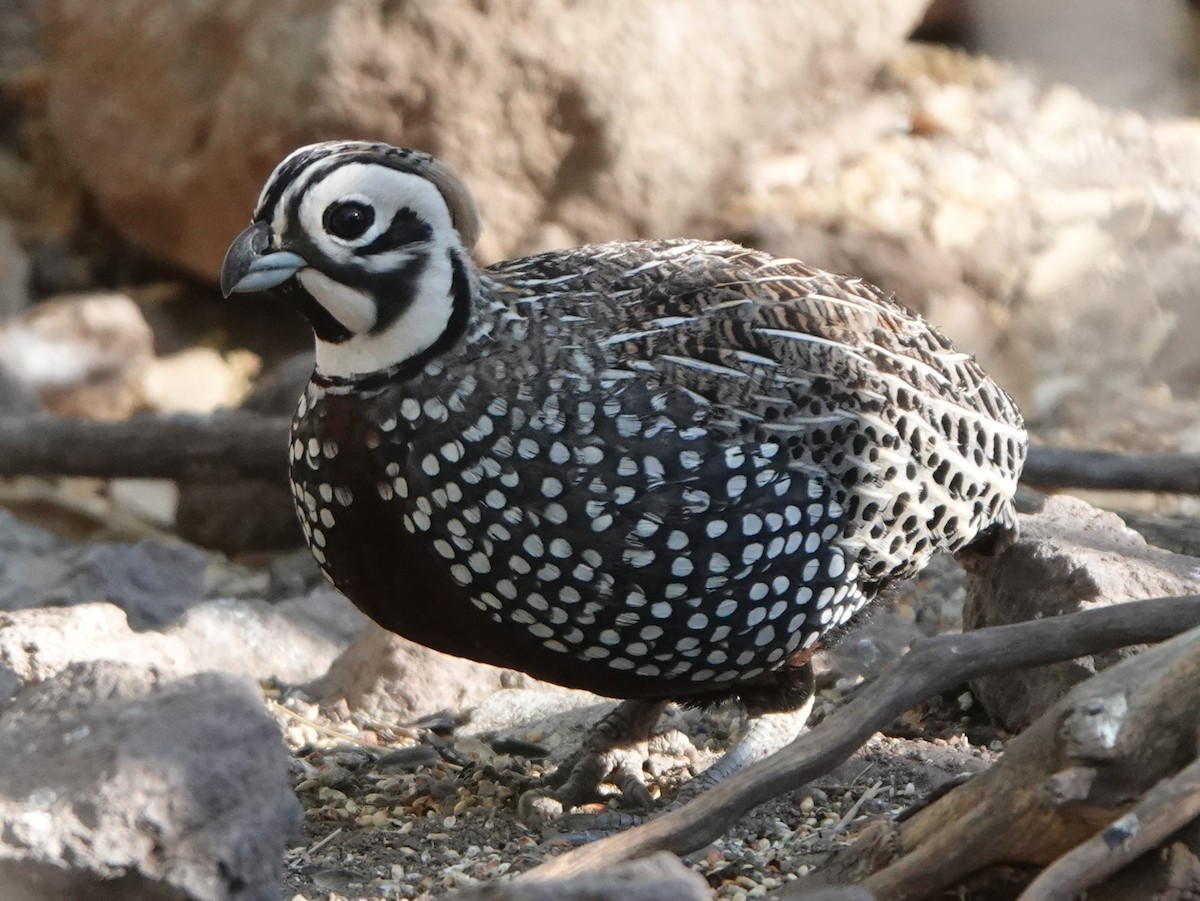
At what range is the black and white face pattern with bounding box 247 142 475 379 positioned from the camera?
329cm

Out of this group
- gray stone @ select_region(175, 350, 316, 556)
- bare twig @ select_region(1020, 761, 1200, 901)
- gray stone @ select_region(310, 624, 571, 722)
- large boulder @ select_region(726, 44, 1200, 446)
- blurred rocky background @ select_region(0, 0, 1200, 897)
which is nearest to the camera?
bare twig @ select_region(1020, 761, 1200, 901)

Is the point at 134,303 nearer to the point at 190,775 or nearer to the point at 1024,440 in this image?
the point at 1024,440

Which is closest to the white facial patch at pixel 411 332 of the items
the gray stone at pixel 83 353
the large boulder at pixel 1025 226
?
the large boulder at pixel 1025 226

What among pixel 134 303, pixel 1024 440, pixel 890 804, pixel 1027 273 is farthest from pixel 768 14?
pixel 890 804

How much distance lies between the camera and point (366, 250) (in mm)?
3336

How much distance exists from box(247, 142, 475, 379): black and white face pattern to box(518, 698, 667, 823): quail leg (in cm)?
112

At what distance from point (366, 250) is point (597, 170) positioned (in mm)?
4633

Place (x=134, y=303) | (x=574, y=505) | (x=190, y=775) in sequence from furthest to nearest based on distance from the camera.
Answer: (x=134, y=303) → (x=574, y=505) → (x=190, y=775)

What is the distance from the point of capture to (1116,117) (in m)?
9.20

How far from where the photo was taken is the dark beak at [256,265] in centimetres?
326

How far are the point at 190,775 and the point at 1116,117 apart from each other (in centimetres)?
790

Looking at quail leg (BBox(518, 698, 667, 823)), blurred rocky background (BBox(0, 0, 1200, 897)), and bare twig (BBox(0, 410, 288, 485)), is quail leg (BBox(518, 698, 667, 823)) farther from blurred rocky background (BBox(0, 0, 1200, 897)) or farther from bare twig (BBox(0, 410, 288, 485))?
bare twig (BBox(0, 410, 288, 485))

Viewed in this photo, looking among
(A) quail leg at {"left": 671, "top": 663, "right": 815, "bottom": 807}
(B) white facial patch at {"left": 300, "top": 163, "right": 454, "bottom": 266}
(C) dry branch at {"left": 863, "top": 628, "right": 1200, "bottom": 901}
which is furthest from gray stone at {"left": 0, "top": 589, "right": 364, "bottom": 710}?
(C) dry branch at {"left": 863, "top": 628, "right": 1200, "bottom": 901}

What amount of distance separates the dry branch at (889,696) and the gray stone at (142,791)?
1.69 feet
